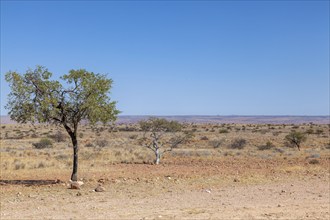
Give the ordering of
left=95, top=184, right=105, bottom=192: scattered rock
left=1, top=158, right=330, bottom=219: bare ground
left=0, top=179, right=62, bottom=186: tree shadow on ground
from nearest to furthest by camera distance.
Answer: left=1, top=158, right=330, bottom=219: bare ground
left=95, top=184, right=105, bottom=192: scattered rock
left=0, top=179, right=62, bottom=186: tree shadow on ground

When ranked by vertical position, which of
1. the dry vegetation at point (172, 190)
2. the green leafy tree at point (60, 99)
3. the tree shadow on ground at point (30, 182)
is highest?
the green leafy tree at point (60, 99)

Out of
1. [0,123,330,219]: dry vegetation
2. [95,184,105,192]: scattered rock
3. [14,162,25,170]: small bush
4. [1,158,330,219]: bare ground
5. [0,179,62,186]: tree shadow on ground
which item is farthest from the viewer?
[14,162,25,170]: small bush

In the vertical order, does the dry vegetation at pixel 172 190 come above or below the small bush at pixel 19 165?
above

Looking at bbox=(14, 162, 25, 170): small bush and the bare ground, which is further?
bbox=(14, 162, 25, 170): small bush

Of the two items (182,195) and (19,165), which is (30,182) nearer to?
(19,165)

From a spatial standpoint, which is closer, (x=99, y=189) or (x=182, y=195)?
(x=182, y=195)

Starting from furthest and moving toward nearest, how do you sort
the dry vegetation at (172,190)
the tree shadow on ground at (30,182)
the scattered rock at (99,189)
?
the tree shadow on ground at (30,182) < the scattered rock at (99,189) < the dry vegetation at (172,190)

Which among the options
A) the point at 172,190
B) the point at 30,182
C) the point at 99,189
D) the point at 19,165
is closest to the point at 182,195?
the point at 172,190

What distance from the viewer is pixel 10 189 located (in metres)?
16.2

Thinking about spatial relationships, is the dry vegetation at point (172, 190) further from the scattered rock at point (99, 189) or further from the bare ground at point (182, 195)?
the scattered rock at point (99, 189)

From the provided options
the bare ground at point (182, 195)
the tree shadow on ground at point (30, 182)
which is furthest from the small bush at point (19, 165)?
the tree shadow on ground at point (30, 182)

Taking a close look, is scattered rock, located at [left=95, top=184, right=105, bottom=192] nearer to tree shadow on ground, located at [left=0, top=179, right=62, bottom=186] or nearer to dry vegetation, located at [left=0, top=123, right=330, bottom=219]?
dry vegetation, located at [left=0, top=123, right=330, bottom=219]

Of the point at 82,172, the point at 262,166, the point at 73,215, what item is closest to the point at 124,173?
the point at 82,172

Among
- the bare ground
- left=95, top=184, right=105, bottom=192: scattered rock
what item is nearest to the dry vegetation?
the bare ground
